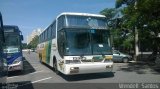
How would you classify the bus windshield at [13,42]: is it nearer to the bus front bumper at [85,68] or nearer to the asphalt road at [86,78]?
the asphalt road at [86,78]

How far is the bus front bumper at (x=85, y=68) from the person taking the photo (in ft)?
42.9

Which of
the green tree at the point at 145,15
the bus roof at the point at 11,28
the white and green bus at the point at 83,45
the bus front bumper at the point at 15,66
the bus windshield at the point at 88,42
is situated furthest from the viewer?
the green tree at the point at 145,15

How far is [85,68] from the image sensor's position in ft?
43.5

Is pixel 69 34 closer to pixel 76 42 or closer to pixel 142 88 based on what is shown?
pixel 76 42

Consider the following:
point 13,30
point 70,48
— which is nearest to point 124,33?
point 13,30

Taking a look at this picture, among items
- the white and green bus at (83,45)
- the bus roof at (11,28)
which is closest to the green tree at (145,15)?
the white and green bus at (83,45)

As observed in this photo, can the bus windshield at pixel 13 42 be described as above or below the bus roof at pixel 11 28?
below

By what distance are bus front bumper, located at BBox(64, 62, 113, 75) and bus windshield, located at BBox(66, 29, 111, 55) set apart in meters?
0.58

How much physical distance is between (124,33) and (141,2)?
19.2 metres

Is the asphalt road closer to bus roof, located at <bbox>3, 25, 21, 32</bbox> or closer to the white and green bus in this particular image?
the white and green bus

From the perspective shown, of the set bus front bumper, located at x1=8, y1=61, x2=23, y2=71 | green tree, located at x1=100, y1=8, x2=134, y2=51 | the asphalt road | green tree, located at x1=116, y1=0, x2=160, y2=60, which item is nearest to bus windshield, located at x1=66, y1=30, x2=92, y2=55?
the asphalt road

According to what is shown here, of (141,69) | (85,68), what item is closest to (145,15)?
(141,69)

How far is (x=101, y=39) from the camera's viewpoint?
14.0 metres

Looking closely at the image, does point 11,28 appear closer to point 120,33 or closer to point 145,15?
point 145,15
